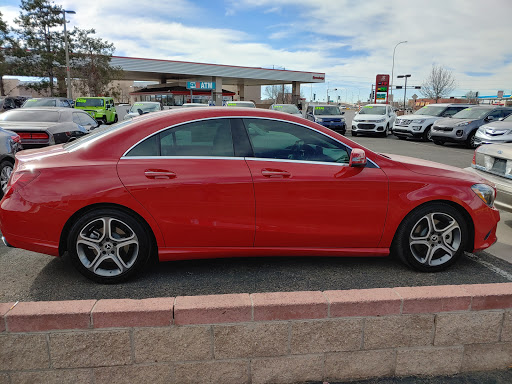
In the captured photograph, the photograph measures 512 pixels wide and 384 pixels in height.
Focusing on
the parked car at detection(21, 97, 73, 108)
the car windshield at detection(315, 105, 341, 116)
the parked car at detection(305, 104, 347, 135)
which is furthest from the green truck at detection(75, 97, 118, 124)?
the car windshield at detection(315, 105, 341, 116)

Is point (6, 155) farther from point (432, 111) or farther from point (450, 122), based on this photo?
point (432, 111)

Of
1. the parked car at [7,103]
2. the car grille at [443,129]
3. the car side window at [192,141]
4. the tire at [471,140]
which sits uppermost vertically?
the parked car at [7,103]

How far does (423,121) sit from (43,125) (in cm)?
1621

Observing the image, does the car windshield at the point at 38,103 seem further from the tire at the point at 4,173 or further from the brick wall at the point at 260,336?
the brick wall at the point at 260,336

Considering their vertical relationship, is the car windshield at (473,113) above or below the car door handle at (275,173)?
above

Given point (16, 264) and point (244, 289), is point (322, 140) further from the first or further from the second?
point (16, 264)

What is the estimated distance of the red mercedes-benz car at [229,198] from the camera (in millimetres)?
3324

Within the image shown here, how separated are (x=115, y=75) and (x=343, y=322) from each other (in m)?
41.2

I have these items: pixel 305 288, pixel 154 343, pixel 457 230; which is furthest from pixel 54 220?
pixel 457 230

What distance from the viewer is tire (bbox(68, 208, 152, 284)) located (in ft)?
10.9

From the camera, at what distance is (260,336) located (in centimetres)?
242

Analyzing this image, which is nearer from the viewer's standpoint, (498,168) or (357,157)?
(357,157)

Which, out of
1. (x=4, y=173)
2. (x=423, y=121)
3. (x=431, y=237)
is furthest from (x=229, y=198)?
(x=423, y=121)

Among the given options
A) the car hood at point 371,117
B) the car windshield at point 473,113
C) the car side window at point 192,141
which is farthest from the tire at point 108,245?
the car hood at point 371,117
